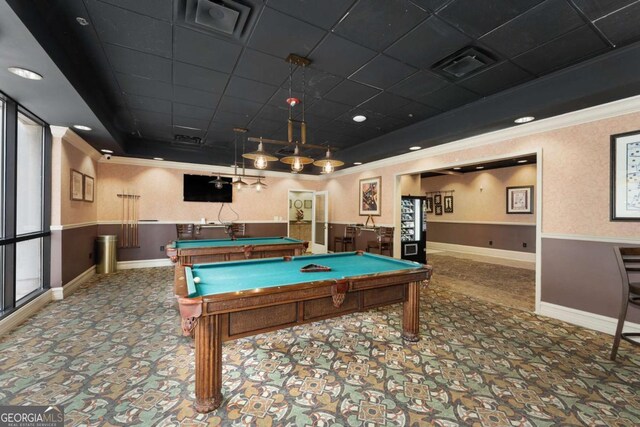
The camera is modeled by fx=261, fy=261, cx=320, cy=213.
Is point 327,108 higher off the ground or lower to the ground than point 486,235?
higher

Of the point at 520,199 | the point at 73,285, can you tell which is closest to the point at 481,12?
the point at 73,285

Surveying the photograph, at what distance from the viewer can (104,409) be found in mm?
→ 1790

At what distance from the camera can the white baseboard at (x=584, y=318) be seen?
2998 mm

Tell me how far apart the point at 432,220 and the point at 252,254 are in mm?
7773

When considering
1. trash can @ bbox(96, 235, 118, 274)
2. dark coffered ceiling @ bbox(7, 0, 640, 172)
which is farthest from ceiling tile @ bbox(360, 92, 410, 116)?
trash can @ bbox(96, 235, 118, 274)

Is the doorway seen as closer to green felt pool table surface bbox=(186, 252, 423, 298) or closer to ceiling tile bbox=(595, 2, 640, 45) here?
green felt pool table surface bbox=(186, 252, 423, 298)

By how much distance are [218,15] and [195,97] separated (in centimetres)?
180

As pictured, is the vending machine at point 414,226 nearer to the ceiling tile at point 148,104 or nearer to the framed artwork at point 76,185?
the ceiling tile at point 148,104

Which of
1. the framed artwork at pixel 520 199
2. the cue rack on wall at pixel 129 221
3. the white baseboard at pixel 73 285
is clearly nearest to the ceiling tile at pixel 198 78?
the white baseboard at pixel 73 285

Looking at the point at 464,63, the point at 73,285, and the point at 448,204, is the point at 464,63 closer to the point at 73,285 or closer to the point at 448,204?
the point at 73,285

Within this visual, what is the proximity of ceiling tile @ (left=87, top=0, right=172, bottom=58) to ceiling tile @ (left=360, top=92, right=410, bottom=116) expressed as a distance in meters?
2.48

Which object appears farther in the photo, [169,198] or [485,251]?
[485,251]

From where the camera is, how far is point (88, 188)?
527 centimetres

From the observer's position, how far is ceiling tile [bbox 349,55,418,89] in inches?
107
